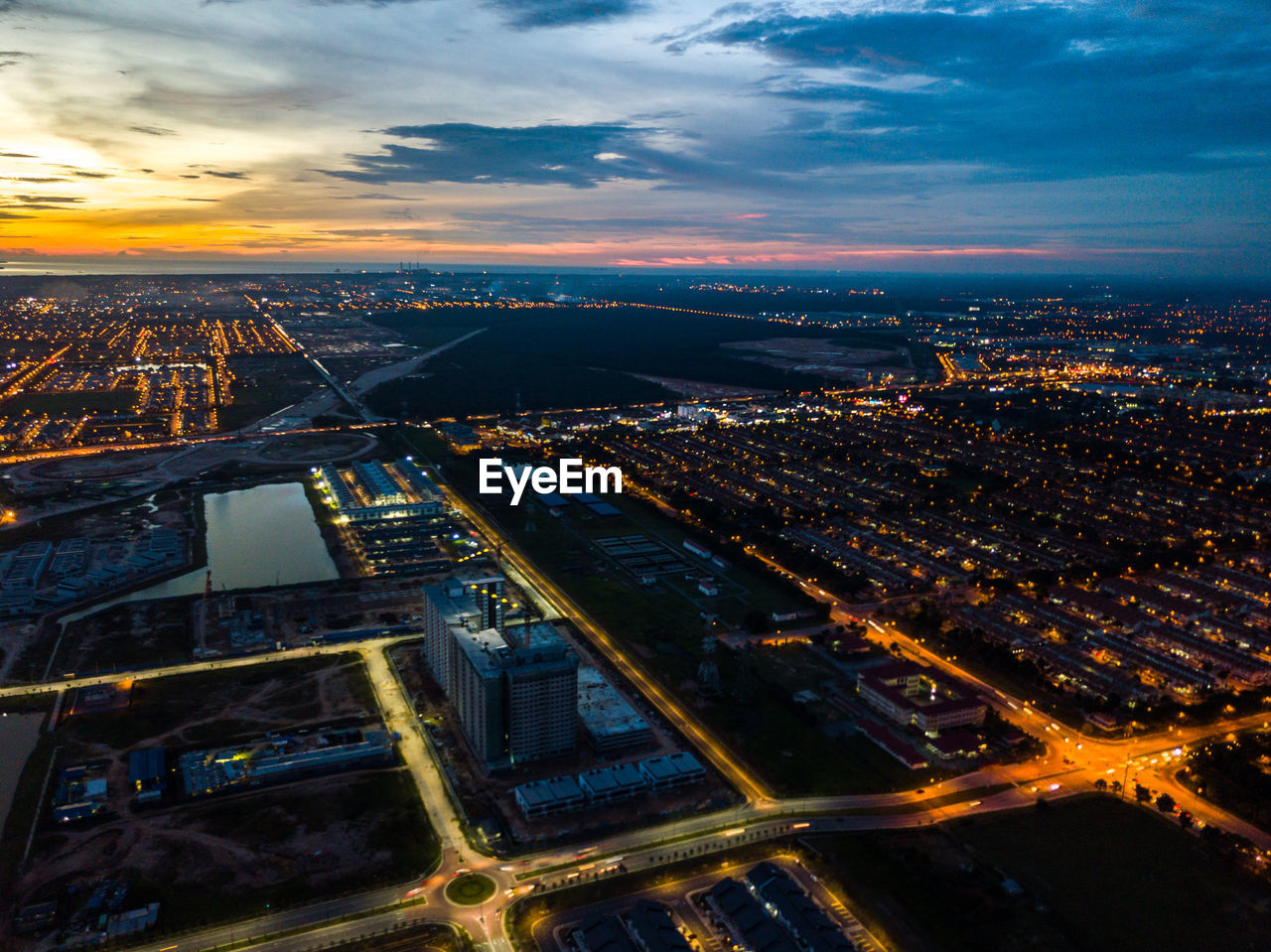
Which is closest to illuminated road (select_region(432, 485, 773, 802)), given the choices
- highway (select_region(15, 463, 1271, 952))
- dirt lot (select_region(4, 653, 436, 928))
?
highway (select_region(15, 463, 1271, 952))

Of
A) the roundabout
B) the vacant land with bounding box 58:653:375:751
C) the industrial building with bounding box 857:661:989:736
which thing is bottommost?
the roundabout

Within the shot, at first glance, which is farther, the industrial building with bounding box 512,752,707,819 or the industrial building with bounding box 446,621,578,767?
the industrial building with bounding box 446,621,578,767

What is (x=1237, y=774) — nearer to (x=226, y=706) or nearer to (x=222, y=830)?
(x=222, y=830)

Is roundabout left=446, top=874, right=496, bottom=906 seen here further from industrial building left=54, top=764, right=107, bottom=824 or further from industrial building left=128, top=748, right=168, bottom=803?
industrial building left=54, top=764, right=107, bottom=824

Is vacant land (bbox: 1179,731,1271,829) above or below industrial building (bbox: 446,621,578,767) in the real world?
below

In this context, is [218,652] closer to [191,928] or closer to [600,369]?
[191,928]

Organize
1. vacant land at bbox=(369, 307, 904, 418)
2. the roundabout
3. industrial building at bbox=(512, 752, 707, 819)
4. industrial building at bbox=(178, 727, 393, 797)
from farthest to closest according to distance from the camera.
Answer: vacant land at bbox=(369, 307, 904, 418), industrial building at bbox=(178, 727, 393, 797), industrial building at bbox=(512, 752, 707, 819), the roundabout

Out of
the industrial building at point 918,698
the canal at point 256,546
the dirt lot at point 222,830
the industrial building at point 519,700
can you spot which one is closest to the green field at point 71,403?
the canal at point 256,546
